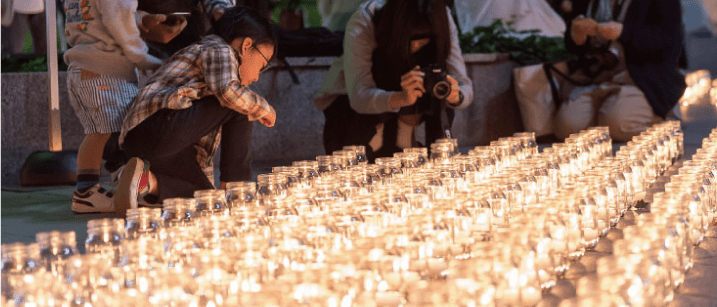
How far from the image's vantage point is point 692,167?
367cm

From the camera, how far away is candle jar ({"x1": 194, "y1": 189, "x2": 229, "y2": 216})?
313cm

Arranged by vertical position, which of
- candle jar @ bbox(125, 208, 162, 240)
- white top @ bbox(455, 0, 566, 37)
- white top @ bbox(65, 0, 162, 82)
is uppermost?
white top @ bbox(455, 0, 566, 37)

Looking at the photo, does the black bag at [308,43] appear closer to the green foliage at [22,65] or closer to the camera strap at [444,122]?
the green foliage at [22,65]

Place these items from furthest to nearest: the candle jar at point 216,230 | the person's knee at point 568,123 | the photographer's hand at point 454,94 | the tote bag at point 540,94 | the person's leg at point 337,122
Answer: the tote bag at point 540,94 → the person's knee at point 568,123 → the person's leg at point 337,122 → the photographer's hand at point 454,94 → the candle jar at point 216,230

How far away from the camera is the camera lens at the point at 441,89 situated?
5637 millimetres

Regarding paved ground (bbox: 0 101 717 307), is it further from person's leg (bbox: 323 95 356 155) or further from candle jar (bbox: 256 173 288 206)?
candle jar (bbox: 256 173 288 206)

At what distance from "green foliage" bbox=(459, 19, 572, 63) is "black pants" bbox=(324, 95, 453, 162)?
2628 millimetres

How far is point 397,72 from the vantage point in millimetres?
5996

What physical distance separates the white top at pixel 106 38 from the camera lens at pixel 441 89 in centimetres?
156

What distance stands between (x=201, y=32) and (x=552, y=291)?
347 cm

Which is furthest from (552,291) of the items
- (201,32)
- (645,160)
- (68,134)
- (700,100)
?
(700,100)

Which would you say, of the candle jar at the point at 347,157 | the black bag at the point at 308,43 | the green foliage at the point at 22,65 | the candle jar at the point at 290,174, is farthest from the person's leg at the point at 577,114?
the candle jar at the point at 290,174

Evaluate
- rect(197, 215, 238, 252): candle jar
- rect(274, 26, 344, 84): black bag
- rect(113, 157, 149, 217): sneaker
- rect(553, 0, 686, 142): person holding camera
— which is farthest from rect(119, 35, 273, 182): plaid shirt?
rect(553, 0, 686, 142): person holding camera

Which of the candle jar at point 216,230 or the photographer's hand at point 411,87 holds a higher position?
the photographer's hand at point 411,87
